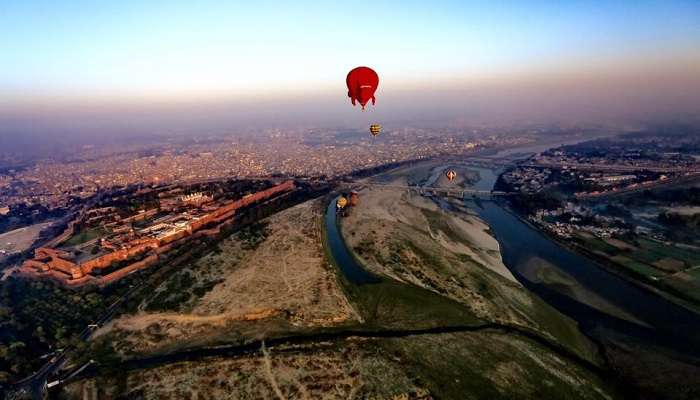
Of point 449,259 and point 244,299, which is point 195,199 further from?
point 449,259

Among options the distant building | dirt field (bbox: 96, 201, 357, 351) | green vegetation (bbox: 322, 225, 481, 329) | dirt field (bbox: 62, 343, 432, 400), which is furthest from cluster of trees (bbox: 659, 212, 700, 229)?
the distant building

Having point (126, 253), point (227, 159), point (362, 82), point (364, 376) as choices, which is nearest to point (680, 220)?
point (362, 82)

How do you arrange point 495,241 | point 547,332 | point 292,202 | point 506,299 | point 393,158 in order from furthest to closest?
point 393,158 < point 292,202 < point 495,241 < point 506,299 < point 547,332

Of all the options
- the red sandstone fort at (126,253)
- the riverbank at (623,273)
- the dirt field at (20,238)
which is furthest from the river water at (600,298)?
the dirt field at (20,238)

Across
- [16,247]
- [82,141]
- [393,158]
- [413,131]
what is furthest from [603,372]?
[82,141]

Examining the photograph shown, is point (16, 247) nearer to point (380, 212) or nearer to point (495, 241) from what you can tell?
point (380, 212)

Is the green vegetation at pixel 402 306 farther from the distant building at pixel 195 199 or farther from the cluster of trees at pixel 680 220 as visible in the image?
the cluster of trees at pixel 680 220

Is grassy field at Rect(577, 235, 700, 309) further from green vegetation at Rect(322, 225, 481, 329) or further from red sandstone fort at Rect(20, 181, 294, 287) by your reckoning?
red sandstone fort at Rect(20, 181, 294, 287)
